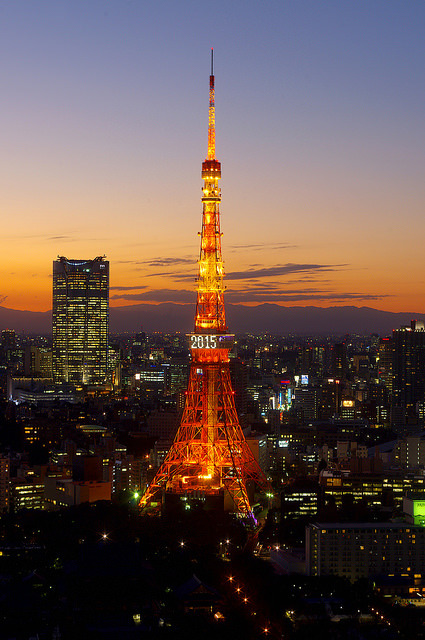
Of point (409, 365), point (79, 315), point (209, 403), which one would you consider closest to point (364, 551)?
point (209, 403)

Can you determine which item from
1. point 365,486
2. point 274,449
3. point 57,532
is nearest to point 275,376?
point 274,449

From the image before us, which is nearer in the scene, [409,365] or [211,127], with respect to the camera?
[211,127]

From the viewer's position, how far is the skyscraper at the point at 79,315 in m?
67.6

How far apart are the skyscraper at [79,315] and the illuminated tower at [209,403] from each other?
41969mm

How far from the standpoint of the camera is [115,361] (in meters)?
68.1

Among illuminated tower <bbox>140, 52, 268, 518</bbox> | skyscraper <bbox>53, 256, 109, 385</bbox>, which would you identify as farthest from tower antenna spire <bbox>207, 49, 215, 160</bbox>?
skyscraper <bbox>53, 256, 109, 385</bbox>

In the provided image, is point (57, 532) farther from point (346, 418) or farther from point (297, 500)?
point (346, 418)

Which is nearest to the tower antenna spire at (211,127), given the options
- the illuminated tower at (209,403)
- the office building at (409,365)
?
the illuminated tower at (209,403)

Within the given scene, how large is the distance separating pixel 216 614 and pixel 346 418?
29.8 meters

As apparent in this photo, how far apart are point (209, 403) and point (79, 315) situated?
148ft

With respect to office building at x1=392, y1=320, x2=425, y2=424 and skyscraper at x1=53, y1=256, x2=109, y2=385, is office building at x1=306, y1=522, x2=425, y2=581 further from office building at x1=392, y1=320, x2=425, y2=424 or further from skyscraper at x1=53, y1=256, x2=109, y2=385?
skyscraper at x1=53, y1=256, x2=109, y2=385

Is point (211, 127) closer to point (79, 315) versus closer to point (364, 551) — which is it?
point (364, 551)

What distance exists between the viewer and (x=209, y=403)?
24.9 metres

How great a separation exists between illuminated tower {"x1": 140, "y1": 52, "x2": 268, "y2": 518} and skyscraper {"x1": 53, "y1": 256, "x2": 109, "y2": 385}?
41969 mm
